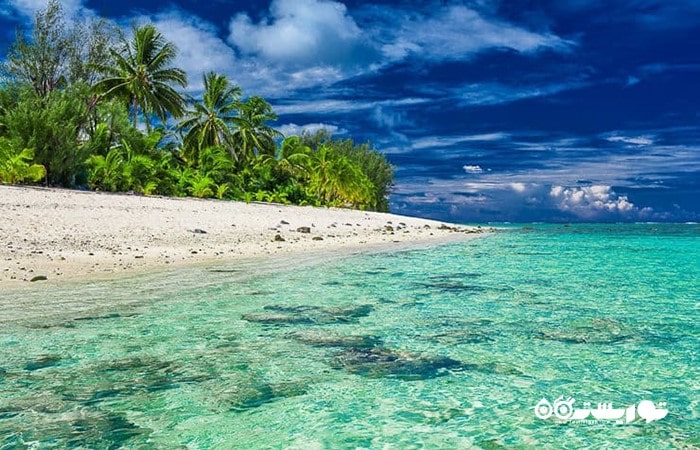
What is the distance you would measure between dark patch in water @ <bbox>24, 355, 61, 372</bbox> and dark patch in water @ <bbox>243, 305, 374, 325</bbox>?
2.35 meters

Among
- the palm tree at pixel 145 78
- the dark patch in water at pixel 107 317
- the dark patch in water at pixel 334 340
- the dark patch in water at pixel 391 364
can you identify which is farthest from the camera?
the palm tree at pixel 145 78

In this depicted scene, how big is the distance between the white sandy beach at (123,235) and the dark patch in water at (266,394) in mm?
7210

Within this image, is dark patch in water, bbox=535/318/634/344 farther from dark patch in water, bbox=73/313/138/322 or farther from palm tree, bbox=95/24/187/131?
palm tree, bbox=95/24/187/131

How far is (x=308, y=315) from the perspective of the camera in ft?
24.3

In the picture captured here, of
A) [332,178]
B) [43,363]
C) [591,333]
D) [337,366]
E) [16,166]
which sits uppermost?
[332,178]

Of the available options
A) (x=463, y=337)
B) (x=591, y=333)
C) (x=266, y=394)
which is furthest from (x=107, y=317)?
(x=591, y=333)

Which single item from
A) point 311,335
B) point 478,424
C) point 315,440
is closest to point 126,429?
point 315,440

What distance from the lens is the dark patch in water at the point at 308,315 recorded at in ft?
22.9

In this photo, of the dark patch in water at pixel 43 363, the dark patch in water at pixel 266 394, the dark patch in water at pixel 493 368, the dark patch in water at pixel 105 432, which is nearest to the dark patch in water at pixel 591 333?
the dark patch in water at pixel 493 368

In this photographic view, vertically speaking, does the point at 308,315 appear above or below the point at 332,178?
below

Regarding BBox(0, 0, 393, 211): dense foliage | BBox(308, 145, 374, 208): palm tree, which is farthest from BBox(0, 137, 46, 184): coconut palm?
BBox(308, 145, 374, 208): palm tree

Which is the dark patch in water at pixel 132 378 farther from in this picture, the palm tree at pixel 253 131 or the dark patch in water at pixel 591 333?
the palm tree at pixel 253 131

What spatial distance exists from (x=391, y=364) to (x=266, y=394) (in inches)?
50.8

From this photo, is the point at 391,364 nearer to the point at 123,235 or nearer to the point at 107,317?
the point at 107,317
